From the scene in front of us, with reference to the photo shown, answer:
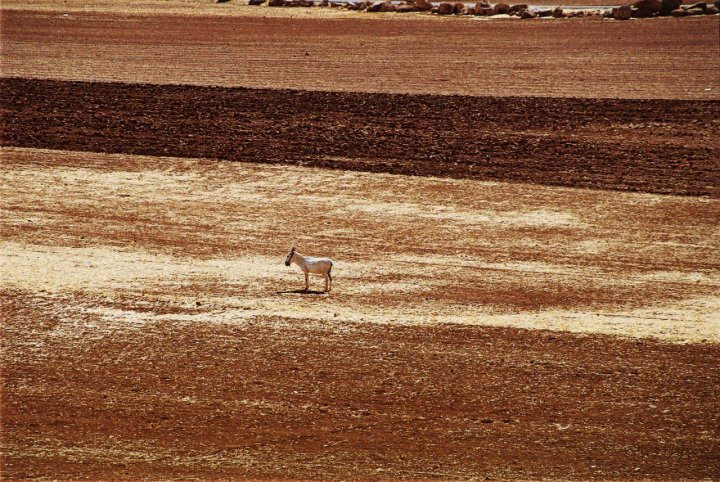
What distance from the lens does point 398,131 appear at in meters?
32.7

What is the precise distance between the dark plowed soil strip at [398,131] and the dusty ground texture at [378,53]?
253 centimetres

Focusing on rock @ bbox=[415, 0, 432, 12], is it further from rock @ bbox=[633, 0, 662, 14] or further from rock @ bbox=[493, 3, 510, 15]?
rock @ bbox=[633, 0, 662, 14]

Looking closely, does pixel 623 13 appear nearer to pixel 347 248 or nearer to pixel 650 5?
pixel 650 5

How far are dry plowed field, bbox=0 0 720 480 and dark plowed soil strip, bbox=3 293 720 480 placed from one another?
0.05 metres

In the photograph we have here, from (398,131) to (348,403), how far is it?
18.7m

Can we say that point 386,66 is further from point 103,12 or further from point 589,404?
point 589,404

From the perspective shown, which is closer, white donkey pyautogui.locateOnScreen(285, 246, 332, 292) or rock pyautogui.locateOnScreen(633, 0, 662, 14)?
white donkey pyautogui.locateOnScreen(285, 246, 332, 292)

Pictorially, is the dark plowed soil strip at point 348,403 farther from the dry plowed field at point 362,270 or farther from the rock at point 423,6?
the rock at point 423,6

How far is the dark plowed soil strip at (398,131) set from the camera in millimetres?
29234

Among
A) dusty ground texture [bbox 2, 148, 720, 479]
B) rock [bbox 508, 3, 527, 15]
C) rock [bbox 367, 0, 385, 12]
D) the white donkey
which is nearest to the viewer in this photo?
dusty ground texture [bbox 2, 148, 720, 479]

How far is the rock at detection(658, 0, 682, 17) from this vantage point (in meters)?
55.6

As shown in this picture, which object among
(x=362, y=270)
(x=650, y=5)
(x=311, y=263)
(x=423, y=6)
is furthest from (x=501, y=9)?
(x=311, y=263)

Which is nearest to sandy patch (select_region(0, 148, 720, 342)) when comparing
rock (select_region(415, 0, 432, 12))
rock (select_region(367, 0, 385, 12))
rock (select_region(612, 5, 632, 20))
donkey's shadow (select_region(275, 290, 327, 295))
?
donkey's shadow (select_region(275, 290, 327, 295))

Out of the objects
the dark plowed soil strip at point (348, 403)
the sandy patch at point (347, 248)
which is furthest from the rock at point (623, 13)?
the dark plowed soil strip at point (348, 403)
